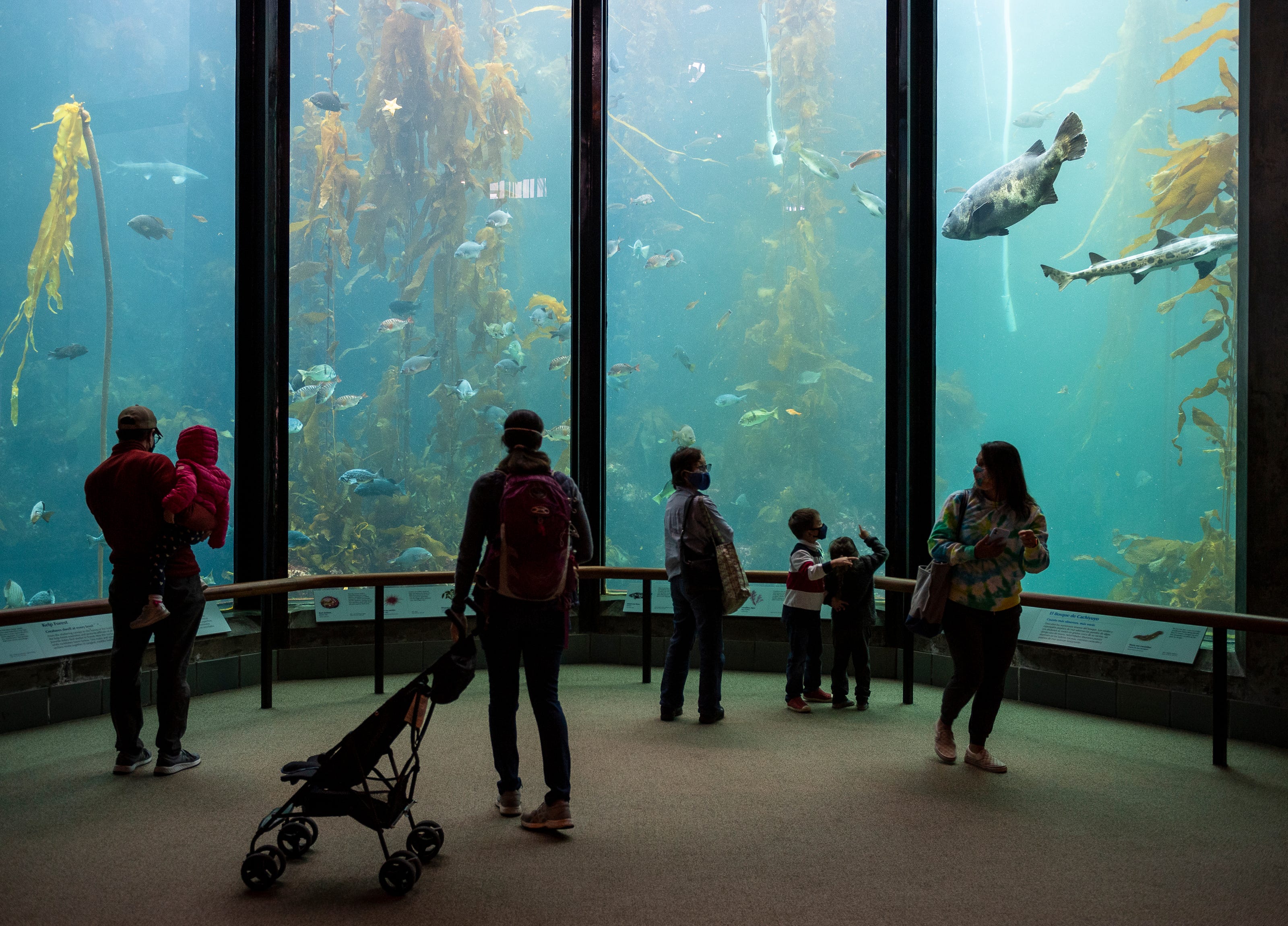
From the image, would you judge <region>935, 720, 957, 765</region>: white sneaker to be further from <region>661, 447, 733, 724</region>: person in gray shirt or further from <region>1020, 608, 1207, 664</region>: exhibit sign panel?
<region>1020, 608, 1207, 664</region>: exhibit sign panel

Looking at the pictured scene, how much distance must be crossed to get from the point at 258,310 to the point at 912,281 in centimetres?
509

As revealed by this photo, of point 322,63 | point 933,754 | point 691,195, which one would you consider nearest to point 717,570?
point 933,754

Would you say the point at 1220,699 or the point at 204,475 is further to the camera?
the point at 1220,699

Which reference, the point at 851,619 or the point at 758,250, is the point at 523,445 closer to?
the point at 851,619

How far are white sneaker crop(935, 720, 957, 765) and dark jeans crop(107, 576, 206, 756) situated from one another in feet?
12.1

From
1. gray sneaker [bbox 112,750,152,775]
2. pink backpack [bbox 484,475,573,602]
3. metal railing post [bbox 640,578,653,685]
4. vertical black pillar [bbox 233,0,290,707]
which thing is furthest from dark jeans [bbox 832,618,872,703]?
vertical black pillar [bbox 233,0,290,707]

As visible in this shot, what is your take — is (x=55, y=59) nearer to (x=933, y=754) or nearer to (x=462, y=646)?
(x=462, y=646)

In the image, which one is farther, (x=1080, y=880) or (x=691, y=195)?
(x=691, y=195)

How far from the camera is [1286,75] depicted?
4582 mm

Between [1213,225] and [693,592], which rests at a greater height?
[1213,225]

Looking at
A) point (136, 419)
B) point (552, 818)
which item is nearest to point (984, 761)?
point (552, 818)

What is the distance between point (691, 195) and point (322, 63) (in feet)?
55.1

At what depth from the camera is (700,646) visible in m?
4.79

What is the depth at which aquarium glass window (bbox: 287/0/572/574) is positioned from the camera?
37.3 feet
